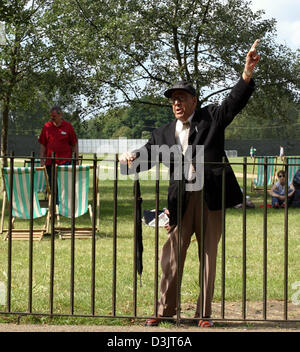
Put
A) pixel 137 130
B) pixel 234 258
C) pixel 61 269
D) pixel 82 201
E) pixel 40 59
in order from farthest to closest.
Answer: pixel 137 130 < pixel 40 59 < pixel 82 201 < pixel 234 258 < pixel 61 269

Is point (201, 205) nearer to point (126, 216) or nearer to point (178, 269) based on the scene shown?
point (178, 269)

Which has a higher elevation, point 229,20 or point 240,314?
point 229,20

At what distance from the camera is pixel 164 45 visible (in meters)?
17.7

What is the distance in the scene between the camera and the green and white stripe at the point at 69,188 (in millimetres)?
8648

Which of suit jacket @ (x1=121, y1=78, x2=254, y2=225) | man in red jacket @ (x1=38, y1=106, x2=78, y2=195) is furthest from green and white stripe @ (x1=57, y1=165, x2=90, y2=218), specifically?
suit jacket @ (x1=121, y1=78, x2=254, y2=225)

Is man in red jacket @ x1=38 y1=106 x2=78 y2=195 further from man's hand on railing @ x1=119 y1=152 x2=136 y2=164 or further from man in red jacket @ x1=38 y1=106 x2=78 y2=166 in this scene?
man's hand on railing @ x1=119 y1=152 x2=136 y2=164

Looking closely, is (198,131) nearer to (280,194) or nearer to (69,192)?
(69,192)

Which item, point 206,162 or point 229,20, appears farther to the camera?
point 229,20

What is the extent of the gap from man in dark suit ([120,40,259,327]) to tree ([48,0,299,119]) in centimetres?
1198

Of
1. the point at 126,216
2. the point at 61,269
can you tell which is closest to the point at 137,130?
the point at 126,216

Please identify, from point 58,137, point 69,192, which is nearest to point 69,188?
point 69,192

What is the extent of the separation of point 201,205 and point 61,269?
104 inches

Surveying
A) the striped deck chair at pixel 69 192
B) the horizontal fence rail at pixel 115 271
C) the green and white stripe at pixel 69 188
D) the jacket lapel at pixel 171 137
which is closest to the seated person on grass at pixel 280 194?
the horizontal fence rail at pixel 115 271

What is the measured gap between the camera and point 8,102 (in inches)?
723
